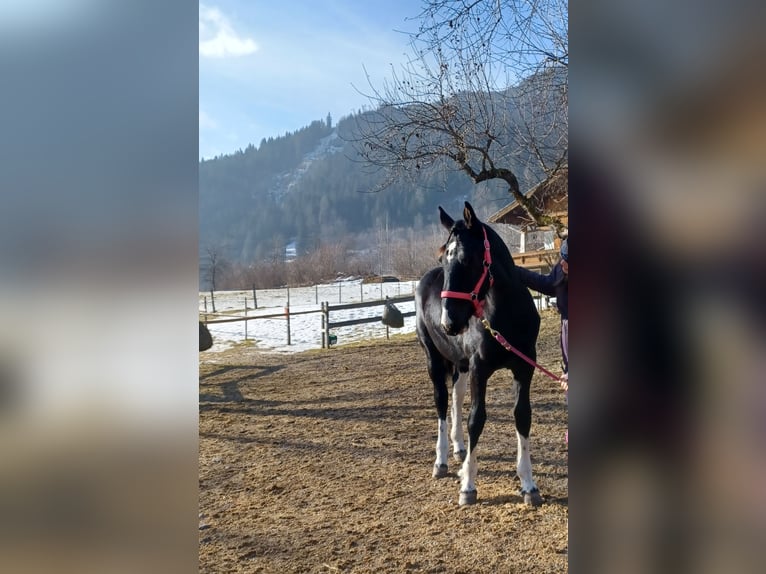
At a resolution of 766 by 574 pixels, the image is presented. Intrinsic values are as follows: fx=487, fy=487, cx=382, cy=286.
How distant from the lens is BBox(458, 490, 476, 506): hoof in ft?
10.9

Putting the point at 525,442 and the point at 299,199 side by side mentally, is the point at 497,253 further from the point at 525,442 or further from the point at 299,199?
the point at 299,199

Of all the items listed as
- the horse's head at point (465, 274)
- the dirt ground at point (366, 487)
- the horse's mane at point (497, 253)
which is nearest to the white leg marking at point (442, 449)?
the dirt ground at point (366, 487)

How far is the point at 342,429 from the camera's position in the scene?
5.40 metres

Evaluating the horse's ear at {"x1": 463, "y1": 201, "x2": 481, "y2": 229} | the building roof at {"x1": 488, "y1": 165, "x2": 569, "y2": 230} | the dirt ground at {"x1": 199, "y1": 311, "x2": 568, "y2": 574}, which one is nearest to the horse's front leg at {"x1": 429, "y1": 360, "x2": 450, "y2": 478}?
the dirt ground at {"x1": 199, "y1": 311, "x2": 568, "y2": 574}

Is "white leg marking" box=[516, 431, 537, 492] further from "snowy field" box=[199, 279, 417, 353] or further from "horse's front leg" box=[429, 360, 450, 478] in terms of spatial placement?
"snowy field" box=[199, 279, 417, 353]

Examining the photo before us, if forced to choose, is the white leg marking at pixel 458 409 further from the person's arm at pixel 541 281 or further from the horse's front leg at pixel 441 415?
the person's arm at pixel 541 281

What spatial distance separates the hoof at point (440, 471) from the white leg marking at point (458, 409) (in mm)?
308

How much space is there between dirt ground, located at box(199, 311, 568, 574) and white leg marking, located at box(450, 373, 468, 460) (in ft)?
0.67

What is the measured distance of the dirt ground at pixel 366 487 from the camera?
2.81 meters
